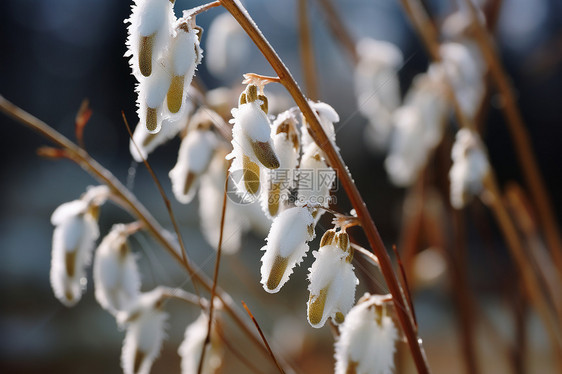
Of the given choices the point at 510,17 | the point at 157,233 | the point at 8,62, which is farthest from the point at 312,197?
the point at 8,62

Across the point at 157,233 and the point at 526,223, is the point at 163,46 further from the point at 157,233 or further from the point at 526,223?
the point at 526,223

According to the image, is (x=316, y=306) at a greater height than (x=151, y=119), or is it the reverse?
(x=151, y=119)

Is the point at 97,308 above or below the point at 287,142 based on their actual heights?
below

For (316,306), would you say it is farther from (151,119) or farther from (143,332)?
(143,332)

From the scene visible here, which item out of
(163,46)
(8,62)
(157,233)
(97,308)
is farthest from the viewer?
(8,62)

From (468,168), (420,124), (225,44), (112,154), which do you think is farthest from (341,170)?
(112,154)

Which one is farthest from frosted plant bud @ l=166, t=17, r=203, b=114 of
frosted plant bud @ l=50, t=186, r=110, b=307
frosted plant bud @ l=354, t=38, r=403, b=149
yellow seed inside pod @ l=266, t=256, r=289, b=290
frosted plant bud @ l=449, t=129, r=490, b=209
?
frosted plant bud @ l=354, t=38, r=403, b=149

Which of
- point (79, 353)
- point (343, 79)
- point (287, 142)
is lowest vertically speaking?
point (79, 353)
